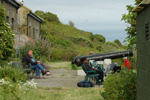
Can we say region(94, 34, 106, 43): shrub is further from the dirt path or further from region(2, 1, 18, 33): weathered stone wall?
the dirt path

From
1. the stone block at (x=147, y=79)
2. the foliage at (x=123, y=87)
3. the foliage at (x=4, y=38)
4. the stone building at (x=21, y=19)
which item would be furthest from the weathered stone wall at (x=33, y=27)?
the stone block at (x=147, y=79)

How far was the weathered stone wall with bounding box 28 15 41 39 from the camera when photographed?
99.0ft

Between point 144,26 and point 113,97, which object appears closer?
point 144,26

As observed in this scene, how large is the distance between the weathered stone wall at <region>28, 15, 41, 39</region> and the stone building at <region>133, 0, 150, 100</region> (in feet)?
82.0

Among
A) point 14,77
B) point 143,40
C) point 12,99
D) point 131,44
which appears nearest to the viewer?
point 143,40

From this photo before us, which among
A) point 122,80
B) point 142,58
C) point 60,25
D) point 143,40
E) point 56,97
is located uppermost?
point 60,25

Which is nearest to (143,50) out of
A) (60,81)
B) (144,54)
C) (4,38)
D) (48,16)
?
(144,54)

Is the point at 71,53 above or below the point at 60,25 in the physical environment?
below

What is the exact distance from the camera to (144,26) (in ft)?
17.9

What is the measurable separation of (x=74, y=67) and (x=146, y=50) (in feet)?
49.7

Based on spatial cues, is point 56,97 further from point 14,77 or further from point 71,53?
point 71,53

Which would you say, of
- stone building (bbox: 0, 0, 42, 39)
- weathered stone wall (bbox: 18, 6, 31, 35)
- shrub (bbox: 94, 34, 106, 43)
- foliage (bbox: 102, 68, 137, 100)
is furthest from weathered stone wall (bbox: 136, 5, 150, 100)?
shrub (bbox: 94, 34, 106, 43)

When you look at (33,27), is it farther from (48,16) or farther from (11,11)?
(48,16)

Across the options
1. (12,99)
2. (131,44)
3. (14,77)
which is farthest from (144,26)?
(131,44)
